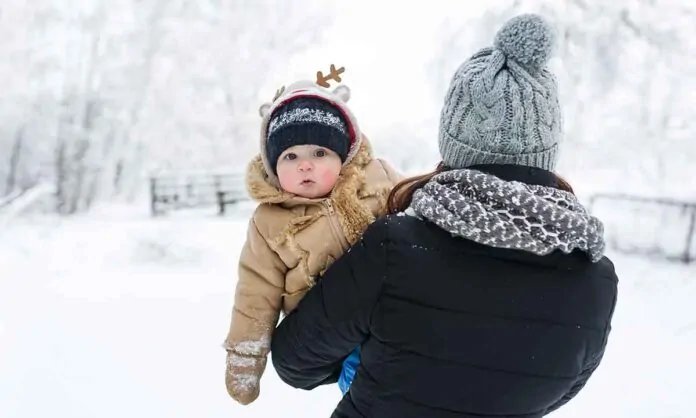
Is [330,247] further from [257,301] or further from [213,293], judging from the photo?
[213,293]

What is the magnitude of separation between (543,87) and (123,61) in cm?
1526

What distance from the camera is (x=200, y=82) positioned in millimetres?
17094

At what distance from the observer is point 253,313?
5.48ft

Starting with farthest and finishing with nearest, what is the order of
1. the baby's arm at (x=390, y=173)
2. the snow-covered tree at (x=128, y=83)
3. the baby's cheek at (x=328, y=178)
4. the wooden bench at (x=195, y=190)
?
the snow-covered tree at (x=128, y=83)
the wooden bench at (x=195, y=190)
the baby's arm at (x=390, y=173)
the baby's cheek at (x=328, y=178)

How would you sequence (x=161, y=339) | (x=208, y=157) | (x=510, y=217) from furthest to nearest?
(x=208, y=157)
(x=161, y=339)
(x=510, y=217)

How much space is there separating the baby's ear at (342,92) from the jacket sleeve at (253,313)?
517mm

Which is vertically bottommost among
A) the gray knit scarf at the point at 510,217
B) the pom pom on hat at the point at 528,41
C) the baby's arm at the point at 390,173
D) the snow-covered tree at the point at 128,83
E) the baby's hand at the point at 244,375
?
the snow-covered tree at the point at 128,83

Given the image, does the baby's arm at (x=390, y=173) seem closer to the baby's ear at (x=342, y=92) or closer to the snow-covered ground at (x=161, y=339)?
the baby's ear at (x=342, y=92)

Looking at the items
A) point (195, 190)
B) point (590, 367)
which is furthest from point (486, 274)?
point (195, 190)

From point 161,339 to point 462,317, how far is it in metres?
4.08

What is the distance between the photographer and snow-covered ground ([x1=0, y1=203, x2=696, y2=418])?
386 cm

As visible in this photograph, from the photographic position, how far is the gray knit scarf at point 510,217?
3.76ft

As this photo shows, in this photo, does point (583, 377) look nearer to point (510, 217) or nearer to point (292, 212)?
point (510, 217)

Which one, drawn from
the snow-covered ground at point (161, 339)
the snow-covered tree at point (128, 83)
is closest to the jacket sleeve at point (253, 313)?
the snow-covered ground at point (161, 339)
